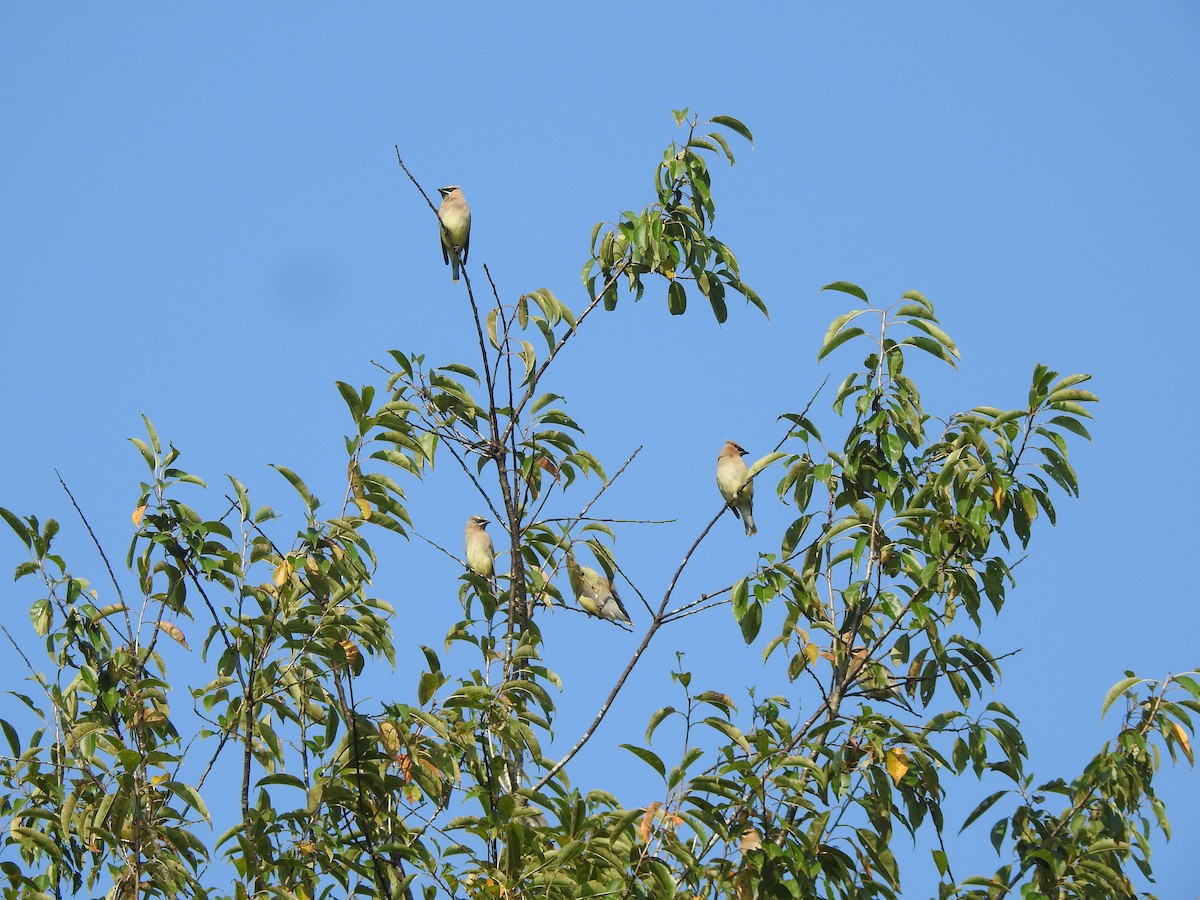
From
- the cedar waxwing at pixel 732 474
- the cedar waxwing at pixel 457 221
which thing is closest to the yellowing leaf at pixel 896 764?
the cedar waxwing at pixel 732 474

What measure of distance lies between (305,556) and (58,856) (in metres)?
1.25

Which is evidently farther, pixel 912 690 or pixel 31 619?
pixel 912 690

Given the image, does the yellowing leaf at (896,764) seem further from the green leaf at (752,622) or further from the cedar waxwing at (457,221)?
the cedar waxwing at (457,221)

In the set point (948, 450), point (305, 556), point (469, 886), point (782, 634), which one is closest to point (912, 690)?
point (782, 634)

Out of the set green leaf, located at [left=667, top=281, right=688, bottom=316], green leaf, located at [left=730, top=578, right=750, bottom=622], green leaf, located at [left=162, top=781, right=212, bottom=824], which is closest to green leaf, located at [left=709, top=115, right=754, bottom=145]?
green leaf, located at [left=667, top=281, right=688, bottom=316]

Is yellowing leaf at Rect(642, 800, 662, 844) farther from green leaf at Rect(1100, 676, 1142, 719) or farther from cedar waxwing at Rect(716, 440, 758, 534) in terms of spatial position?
cedar waxwing at Rect(716, 440, 758, 534)

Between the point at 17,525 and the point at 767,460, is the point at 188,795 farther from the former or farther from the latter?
the point at 767,460

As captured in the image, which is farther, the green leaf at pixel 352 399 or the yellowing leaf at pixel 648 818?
the green leaf at pixel 352 399

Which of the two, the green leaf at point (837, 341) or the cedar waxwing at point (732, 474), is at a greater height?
the cedar waxwing at point (732, 474)

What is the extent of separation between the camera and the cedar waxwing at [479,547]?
803 centimetres

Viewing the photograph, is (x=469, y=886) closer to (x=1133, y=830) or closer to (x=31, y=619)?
(x=31, y=619)

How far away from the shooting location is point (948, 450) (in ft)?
18.4

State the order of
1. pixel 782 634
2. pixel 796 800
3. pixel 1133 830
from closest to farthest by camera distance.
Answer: pixel 796 800 < pixel 1133 830 < pixel 782 634

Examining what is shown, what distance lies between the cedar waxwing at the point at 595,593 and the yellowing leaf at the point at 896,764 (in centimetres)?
178
